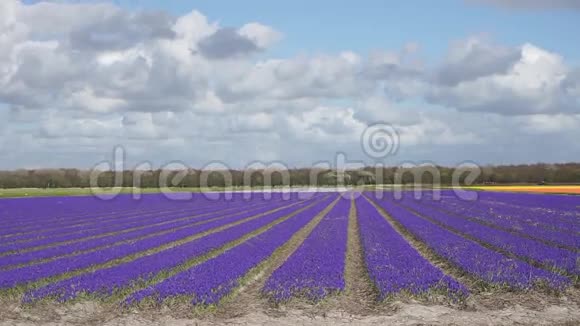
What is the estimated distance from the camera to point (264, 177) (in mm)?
116750

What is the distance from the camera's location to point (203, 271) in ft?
44.6

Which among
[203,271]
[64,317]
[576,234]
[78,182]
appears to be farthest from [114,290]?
[78,182]

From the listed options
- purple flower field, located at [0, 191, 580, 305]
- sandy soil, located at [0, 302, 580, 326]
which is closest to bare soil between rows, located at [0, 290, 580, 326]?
sandy soil, located at [0, 302, 580, 326]

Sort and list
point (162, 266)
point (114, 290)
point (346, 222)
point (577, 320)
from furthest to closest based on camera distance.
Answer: point (346, 222)
point (162, 266)
point (114, 290)
point (577, 320)

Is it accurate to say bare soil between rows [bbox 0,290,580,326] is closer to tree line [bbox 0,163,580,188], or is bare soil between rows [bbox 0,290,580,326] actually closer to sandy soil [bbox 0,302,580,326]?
sandy soil [bbox 0,302,580,326]

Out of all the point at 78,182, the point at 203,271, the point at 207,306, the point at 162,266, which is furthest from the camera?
the point at 78,182

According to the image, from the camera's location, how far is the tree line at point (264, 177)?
310 ft

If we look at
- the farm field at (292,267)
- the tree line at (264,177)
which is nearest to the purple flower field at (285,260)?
the farm field at (292,267)

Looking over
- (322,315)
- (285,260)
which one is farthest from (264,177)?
(322,315)

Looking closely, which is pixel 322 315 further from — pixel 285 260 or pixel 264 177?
pixel 264 177

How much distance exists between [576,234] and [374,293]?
42.9 ft

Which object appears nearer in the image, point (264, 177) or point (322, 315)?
point (322, 315)

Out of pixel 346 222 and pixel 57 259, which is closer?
pixel 57 259

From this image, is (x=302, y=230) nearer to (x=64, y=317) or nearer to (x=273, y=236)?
(x=273, y=236)
